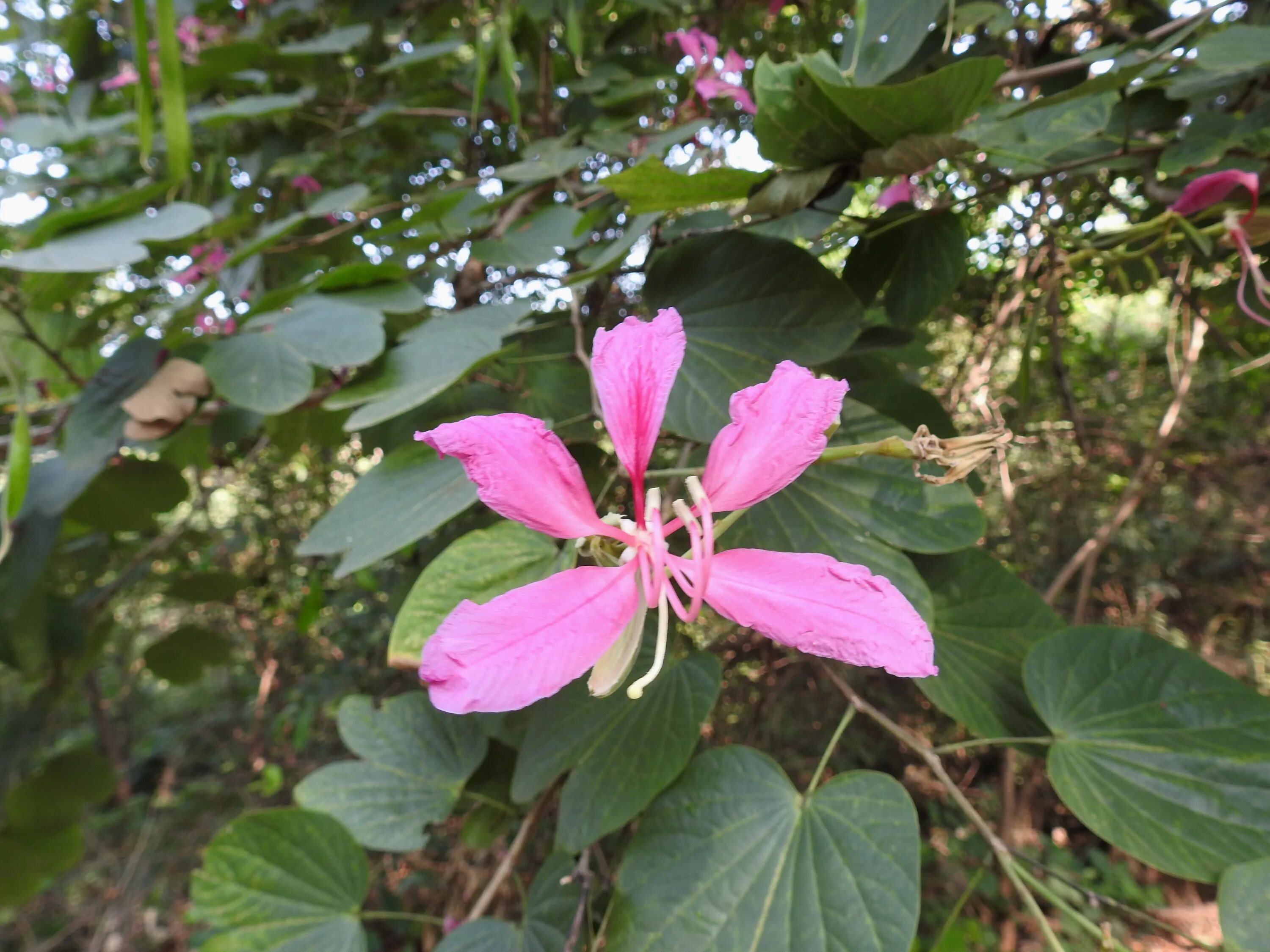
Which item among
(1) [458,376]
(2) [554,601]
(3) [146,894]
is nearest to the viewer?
(2) [554,601]

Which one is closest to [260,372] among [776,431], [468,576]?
[468,576]

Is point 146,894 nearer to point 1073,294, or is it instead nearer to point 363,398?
point 363,398

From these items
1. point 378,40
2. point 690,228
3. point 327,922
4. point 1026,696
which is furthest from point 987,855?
point 378,40

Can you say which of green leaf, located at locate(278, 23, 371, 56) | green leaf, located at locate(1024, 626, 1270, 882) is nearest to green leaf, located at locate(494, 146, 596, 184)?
green leaf, located at locate(278, 23, 371, 56)

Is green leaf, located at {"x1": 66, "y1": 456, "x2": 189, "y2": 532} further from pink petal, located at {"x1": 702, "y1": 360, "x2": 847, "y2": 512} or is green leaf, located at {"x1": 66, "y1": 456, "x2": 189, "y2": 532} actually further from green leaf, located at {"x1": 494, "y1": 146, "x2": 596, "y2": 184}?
pink petal, located at {"x1": 702, "y1": 360, "x2": 847, "y2": 512}

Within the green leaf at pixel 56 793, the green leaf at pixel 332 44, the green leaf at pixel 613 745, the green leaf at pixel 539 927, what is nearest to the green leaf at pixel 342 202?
the green leaf at pixel 332 44

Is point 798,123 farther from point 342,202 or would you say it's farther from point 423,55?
point 423,55
